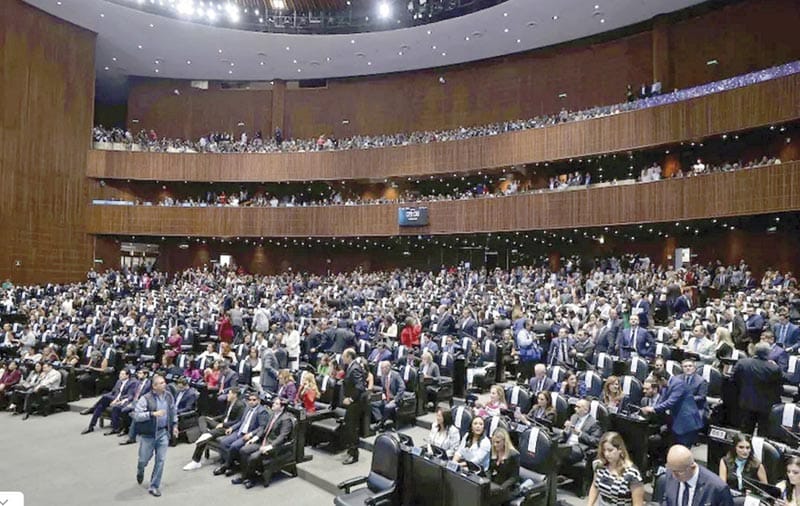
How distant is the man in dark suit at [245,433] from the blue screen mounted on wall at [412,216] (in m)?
18.3

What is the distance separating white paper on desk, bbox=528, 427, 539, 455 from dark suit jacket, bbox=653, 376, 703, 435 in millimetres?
1461

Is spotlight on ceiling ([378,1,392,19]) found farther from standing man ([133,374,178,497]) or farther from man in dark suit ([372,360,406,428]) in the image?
standing man ([133,374,178,497])

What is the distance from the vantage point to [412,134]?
93.5 feet

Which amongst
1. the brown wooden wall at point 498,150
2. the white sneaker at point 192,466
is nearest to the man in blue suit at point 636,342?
the white sneaker at point 192,466

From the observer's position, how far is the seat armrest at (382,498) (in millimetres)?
5578

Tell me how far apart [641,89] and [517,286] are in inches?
380

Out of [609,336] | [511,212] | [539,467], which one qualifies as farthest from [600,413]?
[511,212]

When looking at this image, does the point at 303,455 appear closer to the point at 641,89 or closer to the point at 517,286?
the point at 517,286

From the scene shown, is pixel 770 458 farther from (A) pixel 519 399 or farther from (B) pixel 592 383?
(A) pixel 519 399

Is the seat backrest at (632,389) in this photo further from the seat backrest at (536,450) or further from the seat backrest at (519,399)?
the seat backrest at (536,450)

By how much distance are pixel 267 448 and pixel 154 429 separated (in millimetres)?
1377

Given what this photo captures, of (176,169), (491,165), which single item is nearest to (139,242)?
(176,169)

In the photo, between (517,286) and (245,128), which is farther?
(245,128)

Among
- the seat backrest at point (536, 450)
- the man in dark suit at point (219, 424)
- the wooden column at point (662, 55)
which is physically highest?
the wooden column at point (662, 55)
